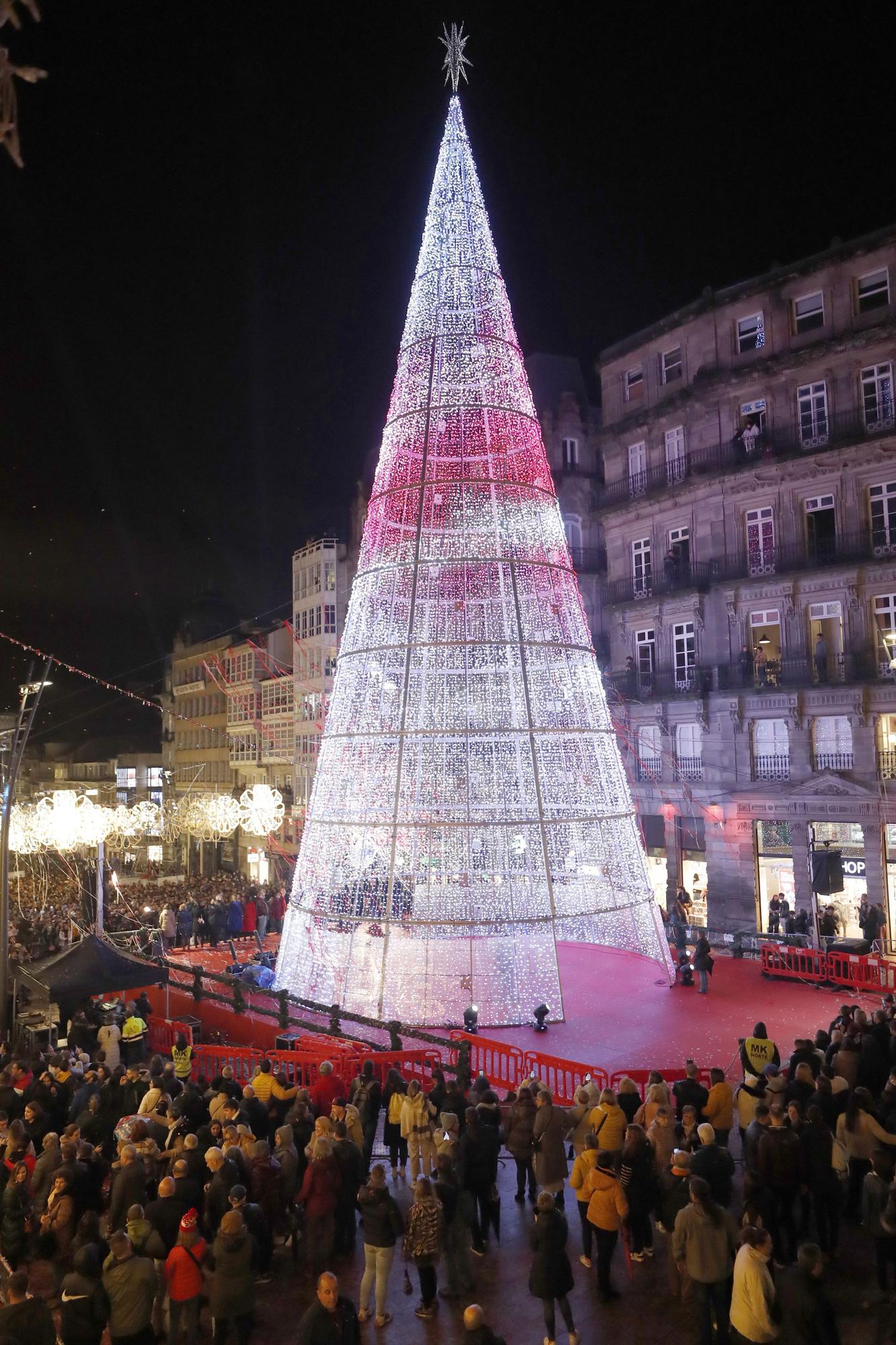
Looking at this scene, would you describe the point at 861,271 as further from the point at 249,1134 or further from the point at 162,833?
the point at 162,833

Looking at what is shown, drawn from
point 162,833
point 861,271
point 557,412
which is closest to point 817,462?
point 861,271

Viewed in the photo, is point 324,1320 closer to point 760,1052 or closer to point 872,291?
point 760,1052

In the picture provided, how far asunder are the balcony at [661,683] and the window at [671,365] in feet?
35.6

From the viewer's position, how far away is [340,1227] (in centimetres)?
913

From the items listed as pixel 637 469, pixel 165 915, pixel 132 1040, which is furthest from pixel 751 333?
pixel 132 1040

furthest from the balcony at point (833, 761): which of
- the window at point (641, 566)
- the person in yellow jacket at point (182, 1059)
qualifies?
the person in yellow jacket at point (182, 1059)

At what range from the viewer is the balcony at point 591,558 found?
1475 inches

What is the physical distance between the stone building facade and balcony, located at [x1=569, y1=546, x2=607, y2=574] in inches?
94.9

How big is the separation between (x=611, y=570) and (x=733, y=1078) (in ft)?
79.9

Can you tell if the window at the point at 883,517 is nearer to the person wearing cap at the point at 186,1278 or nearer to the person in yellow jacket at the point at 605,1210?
the person in yellow jacket at the point at 605,1210

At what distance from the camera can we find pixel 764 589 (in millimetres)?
29906

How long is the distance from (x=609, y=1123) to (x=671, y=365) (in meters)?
30.0

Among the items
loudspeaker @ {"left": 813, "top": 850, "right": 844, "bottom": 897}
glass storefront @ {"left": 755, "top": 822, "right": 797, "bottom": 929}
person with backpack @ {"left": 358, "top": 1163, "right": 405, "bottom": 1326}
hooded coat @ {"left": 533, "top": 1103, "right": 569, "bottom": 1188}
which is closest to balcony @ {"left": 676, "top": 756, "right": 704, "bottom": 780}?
glass storefront @ {"left": 755, "top": 822, "right": 797, "bottom": 929}

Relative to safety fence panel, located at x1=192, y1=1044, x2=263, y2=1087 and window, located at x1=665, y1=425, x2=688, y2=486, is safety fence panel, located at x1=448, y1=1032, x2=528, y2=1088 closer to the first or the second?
safety fence panel, located at x1=192, y1=1044, x2=263, y2=1087
